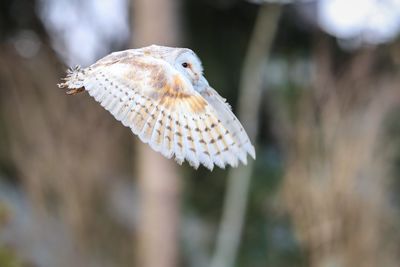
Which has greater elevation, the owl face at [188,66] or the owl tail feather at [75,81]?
the owl face at [188,66]

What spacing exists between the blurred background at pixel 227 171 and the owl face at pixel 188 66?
1.31 meters

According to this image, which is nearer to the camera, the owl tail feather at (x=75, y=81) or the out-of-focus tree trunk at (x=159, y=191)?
the owl tail feather at (x=75, y=81)

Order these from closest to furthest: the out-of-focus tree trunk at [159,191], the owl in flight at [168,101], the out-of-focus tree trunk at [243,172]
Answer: the owl in flight at [168,101] → the out-of-focus tree trunk at [159,191] → the out-of-focus tree trunk at [243,172]

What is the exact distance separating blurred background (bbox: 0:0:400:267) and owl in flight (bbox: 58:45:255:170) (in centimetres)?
130

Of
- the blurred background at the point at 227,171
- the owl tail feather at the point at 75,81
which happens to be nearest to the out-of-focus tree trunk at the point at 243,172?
the blurred background at the point at 227,171

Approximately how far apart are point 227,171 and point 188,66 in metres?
2.42

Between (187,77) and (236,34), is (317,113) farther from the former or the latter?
(187,77)

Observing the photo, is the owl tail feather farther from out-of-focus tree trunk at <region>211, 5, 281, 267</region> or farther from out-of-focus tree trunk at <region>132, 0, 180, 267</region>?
out-of-focus tree trunk at <region>211, 5, 281, 267</region>

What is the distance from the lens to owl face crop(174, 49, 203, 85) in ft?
1.61

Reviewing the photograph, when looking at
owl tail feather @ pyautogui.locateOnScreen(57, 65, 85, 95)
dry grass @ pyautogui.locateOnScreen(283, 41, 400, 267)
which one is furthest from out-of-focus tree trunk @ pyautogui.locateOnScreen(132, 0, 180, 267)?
owl tail feather @ pyautogui.locateOnScreen(57, 65, 85, 95)

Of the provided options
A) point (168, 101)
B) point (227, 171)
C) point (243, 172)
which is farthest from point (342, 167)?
point (168, 101)

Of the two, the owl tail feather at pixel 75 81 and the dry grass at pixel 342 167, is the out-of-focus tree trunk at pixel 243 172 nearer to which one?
the dry grass at pixel 342 167

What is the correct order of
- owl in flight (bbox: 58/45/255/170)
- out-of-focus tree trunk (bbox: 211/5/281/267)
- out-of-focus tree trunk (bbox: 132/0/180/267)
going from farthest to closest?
out-of-focus tree trunk (bbox: 211/5/281/267), out-of-focus tree trunk (bbox: 132/0/180/267), owl in flight (bbox: 58/45/255/170)

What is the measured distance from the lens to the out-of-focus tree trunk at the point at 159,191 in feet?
6.74
